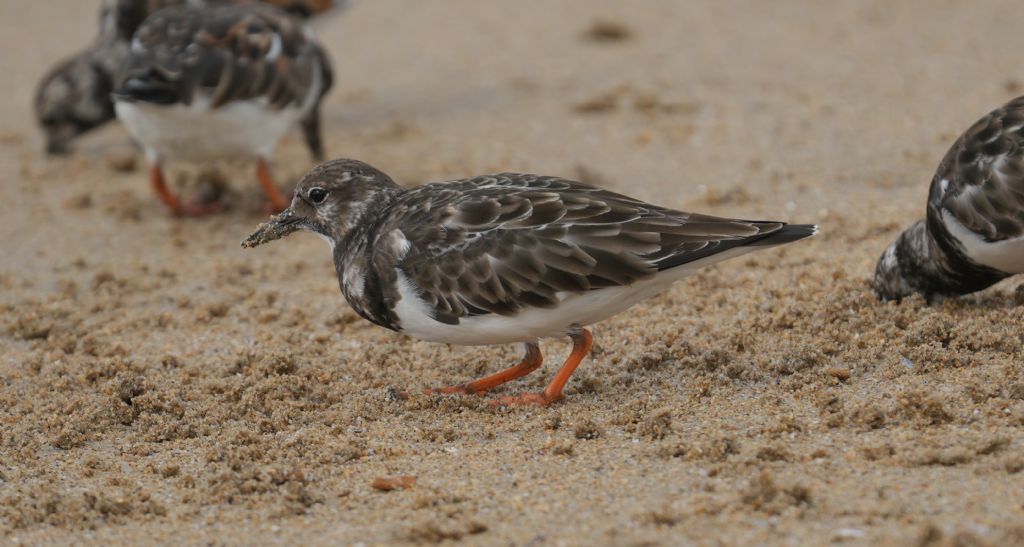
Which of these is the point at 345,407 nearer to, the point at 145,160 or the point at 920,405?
the point at 920,405

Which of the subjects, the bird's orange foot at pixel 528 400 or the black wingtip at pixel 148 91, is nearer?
the bird's orange foot at pixel 528 400

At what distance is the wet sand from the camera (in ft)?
10.9

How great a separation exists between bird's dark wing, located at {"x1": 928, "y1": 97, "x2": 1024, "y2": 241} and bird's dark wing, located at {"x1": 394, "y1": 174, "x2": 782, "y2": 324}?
83cm

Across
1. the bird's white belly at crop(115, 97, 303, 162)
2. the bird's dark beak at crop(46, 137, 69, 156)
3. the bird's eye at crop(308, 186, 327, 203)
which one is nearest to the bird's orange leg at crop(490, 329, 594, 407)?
the bird's eye at crop(308, 186, 327, 203)

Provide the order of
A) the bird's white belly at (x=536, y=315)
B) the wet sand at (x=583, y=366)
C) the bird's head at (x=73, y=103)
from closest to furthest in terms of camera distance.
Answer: the wet sand at (x=583, y=366), the bird's white belly at (x=536, y=315), the bird's head at (x=73, y=103)

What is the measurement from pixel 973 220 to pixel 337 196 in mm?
2203

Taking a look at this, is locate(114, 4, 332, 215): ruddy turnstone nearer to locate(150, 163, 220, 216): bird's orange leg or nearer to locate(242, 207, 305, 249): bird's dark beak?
locate(150, 163, 220, 216): bird's orange leg

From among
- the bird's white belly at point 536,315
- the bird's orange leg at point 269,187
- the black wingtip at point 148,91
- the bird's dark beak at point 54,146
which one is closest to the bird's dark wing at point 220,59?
the black wingtip at point 148,91

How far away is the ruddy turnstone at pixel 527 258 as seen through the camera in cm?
387

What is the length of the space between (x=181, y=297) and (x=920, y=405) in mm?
3152

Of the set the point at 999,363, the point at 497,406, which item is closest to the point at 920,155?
the point at 999,363

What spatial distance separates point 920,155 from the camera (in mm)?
6418

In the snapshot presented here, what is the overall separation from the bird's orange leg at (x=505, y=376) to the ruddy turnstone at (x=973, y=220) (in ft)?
4.37

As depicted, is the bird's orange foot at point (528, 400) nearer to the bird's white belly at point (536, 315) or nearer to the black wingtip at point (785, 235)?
the bird's white belly at point (536, 315)
